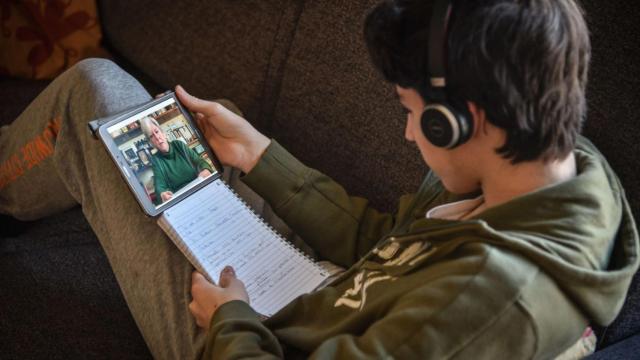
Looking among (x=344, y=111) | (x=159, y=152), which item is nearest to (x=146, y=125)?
(x=159, y=152)

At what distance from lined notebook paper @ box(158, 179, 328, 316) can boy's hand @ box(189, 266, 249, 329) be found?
0.02m

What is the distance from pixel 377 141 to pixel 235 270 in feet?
1.22

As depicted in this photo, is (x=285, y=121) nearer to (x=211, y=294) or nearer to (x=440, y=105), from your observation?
(x=211, y=294)

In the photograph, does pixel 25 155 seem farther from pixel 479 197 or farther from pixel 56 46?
pixel 479 197

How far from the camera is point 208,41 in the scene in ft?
4.61

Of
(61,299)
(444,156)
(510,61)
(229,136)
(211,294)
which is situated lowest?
(61,299)

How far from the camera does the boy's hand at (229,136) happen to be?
3.37ft

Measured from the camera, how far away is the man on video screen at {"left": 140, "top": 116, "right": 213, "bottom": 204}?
0.93m

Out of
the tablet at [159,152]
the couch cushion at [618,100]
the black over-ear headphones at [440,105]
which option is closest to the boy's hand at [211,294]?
the tablet at [159,152]

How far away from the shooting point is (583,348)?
2.52ft

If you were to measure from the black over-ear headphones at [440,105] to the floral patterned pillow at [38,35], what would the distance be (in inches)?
47.7

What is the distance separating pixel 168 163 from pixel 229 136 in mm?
144

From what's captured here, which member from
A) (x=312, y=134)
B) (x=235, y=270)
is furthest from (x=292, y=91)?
(x=235, y=270)

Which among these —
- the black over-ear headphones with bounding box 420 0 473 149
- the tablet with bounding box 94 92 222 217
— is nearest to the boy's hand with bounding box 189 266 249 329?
the tablet with bounding box 94 92 222 217
